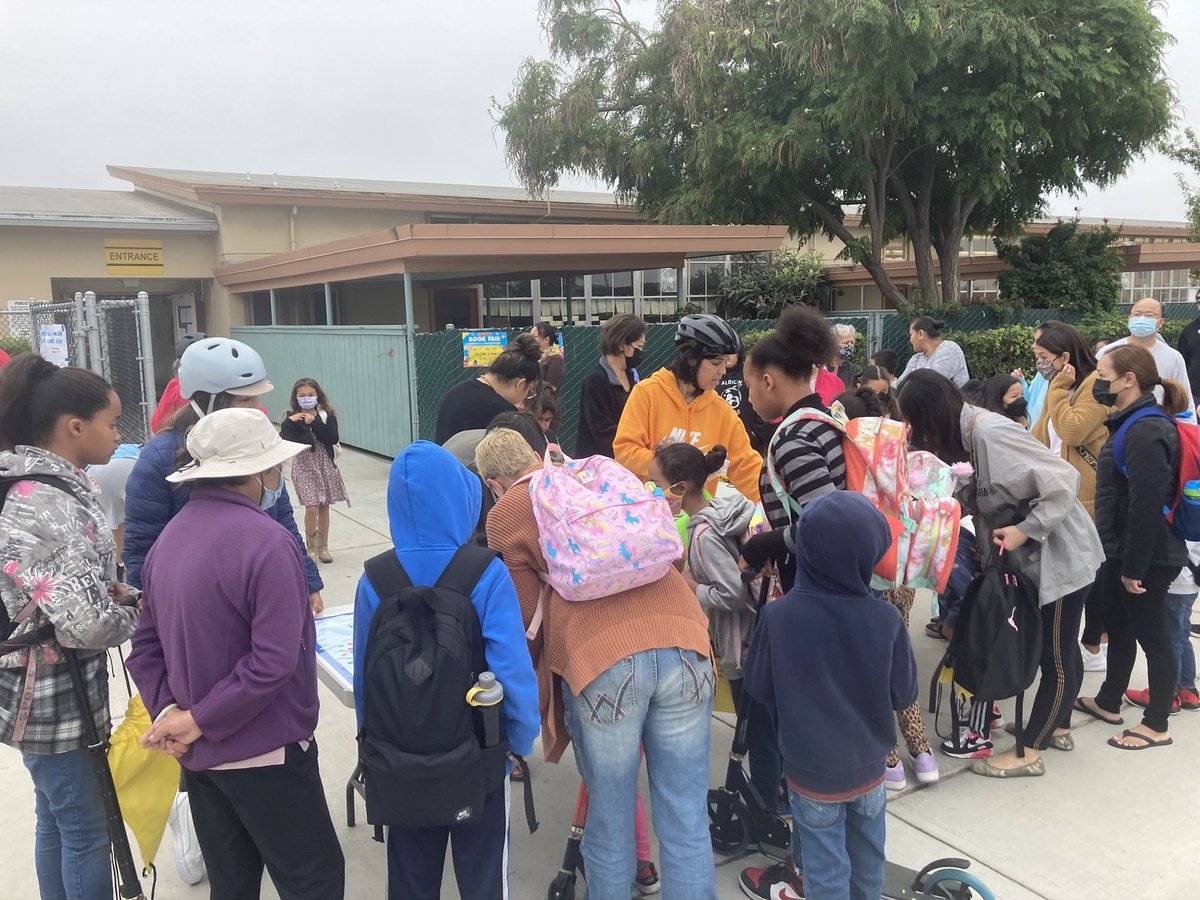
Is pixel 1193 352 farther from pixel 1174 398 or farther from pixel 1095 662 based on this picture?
pixel 1174 398

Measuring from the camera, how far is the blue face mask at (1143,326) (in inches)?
228

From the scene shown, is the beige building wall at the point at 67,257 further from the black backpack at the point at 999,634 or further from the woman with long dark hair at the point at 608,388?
the black backpack at the point at 999,634

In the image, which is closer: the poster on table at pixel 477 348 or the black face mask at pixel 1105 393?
the black face mask at pixel 1105 393

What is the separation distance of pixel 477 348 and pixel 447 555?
7724 millimetres

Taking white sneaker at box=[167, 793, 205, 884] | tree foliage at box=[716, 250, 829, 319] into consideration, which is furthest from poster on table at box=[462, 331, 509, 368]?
tree foliage at box=[716, 250, 829, 319]

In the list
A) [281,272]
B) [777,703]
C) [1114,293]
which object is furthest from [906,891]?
[1114,293]

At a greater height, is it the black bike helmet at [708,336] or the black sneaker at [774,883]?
the black bike helmet at [708,336]

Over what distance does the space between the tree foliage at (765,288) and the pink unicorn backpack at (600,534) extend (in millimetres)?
19298

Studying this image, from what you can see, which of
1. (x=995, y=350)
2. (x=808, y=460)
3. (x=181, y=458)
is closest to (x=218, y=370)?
(x=181, y=458)

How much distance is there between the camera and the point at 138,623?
7.78ft

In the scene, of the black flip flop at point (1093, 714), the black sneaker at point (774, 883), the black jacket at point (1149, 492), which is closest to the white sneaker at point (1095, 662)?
the black flip flop at point (1093, 714)

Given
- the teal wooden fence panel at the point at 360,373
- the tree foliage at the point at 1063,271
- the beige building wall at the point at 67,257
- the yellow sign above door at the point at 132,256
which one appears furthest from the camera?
the tree foliage at the point at 1063,271

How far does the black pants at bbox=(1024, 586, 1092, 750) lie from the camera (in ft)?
11.8

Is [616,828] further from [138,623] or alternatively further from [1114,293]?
[1114,293]
